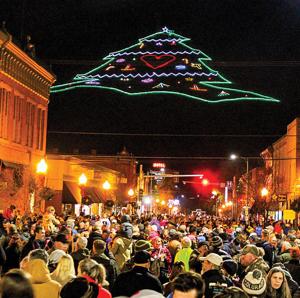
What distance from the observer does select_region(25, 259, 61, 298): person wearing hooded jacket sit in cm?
774

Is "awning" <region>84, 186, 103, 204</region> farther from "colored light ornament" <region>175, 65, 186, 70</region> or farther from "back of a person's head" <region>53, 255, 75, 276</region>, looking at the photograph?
"back of a person's head" <region>53, 255, 75, 276</region>

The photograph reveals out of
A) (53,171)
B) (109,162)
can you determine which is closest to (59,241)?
(53,171)

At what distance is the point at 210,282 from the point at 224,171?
127m

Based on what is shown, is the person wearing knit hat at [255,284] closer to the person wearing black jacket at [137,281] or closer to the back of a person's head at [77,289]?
the person wearing black jacket at [137,281]

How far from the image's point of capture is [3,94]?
123 feet

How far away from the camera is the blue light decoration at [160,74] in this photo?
50188 millimetres

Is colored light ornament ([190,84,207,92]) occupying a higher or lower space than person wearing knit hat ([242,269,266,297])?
higher

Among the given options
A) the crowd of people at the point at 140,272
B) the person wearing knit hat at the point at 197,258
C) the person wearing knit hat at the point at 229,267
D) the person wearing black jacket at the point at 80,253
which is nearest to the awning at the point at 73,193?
the crowd of people at the point at 140,272

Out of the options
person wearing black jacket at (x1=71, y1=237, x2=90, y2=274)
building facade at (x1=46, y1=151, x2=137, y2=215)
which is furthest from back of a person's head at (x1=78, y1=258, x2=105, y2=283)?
building facade at (x1=46, y1=151, x2=137, y2=215)

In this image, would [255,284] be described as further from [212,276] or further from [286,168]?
[286,168]

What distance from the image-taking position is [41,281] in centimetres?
781

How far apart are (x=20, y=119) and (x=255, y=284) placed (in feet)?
113

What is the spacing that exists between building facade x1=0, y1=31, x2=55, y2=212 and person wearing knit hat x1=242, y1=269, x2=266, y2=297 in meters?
28.7

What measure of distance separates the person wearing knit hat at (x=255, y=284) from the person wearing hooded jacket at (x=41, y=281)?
7.22 ft
